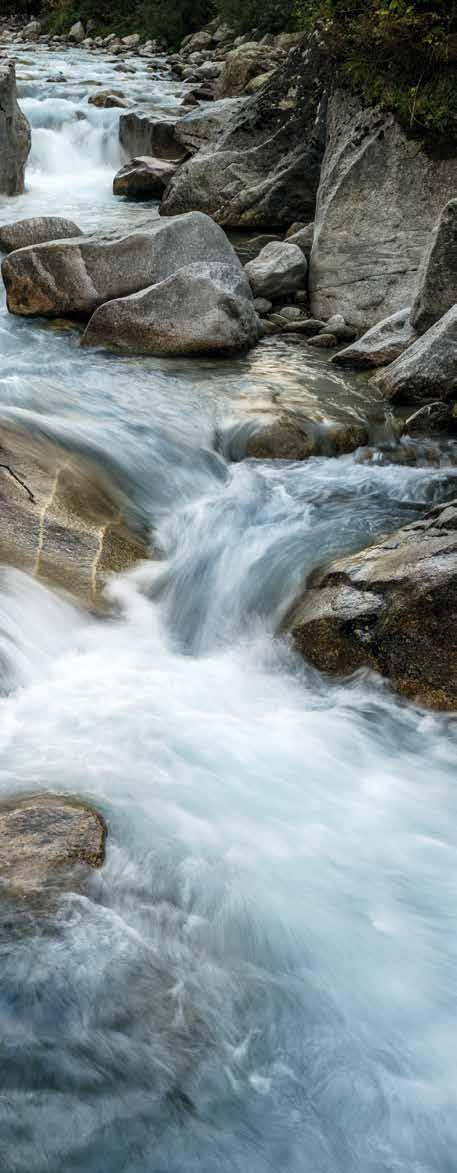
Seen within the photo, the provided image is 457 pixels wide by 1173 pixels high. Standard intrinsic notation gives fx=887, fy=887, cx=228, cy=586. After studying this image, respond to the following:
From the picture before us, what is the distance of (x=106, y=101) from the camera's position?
19938 millimetres

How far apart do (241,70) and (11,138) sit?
7.41 metres

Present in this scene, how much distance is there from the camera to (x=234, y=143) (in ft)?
44.7

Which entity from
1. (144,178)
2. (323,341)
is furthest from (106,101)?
(323,341)

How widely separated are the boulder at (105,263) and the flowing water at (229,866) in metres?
2.80

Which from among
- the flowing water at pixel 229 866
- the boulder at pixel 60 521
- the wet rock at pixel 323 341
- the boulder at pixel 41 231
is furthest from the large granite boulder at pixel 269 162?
the boulder at pixel 60 521

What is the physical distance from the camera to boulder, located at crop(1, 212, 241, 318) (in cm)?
891

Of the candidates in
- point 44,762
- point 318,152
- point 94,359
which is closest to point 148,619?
point 44,762

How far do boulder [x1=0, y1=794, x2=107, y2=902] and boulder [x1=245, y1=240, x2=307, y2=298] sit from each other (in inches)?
300

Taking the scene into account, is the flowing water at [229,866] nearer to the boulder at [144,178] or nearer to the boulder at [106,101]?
the boulder at [144,178]

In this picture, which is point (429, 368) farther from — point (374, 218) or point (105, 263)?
point (105, 263)

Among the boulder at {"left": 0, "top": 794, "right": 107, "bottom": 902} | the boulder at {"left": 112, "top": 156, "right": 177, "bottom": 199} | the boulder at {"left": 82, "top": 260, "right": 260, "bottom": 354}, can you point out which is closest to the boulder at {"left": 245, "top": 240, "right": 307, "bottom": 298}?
the boulder at {"left": 82, "top": 260, "right": 260, "bottom": 354}

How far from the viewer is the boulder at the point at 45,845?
10.0 ft

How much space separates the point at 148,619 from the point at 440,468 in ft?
9.05

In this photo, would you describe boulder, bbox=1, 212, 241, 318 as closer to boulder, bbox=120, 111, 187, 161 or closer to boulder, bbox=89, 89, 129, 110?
boulder, bbox=120, 111, 187, 161
